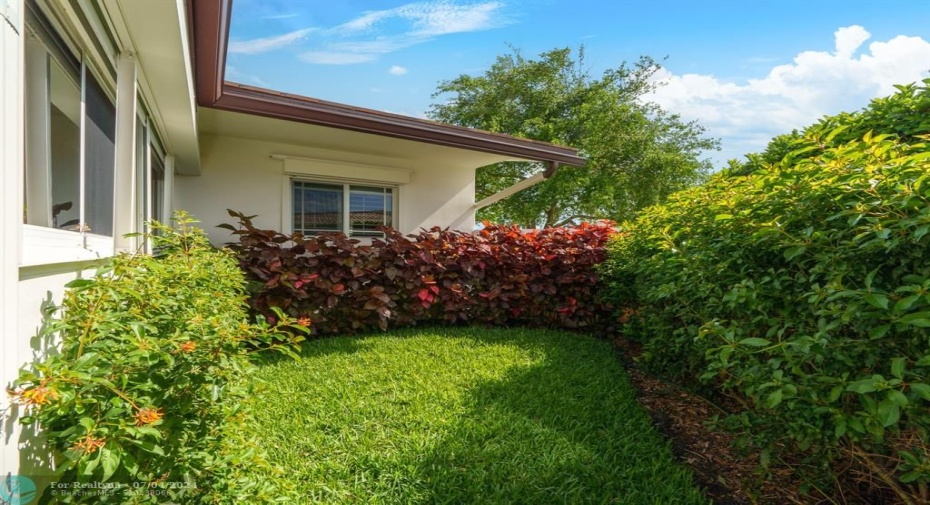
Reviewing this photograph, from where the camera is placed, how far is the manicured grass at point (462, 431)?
2.18 m

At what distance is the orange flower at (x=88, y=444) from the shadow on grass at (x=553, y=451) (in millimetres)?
1531

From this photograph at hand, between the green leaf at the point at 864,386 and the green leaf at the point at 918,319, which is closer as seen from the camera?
the green leaf at the point at 918,319

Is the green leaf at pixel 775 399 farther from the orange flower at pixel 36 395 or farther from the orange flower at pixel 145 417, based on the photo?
the orange flower at pixel 36 395

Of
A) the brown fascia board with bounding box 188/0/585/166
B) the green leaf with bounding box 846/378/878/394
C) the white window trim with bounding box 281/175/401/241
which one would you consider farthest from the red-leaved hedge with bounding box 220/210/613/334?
the green leaf with bounding box 846/378/878/394

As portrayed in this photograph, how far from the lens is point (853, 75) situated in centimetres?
1141

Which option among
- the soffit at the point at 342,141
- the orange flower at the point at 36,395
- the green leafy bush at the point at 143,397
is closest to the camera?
the orange flower at the point at 36,395

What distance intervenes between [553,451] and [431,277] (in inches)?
128

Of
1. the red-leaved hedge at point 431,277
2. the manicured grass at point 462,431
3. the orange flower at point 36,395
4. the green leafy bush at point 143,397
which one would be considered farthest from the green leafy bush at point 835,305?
the red-leaved hedge at point 431,277

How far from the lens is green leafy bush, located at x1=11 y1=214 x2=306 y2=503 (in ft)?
3.18

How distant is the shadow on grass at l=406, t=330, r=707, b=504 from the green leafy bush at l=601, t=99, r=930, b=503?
2.01 ft

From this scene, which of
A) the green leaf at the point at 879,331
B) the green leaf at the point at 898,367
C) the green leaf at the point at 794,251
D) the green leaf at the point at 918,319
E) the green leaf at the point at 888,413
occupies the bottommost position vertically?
the green leaf at the point at 888,413

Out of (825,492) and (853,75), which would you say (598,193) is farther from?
(825,492)

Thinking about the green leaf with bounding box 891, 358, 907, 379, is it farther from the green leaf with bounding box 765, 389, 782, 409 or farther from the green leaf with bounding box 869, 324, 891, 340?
the green leaf with bounding box 765, 389, 782, 409

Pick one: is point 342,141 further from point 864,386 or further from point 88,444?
point 864,386
